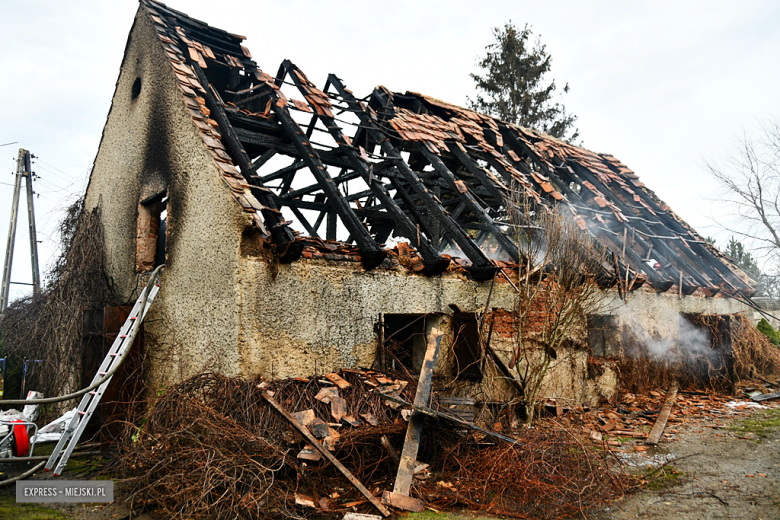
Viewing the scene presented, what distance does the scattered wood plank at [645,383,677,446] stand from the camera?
629cm

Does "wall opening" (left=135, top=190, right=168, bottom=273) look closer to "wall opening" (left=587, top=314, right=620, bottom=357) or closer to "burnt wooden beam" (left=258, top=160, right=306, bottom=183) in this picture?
"burnt wooden beam" (left=258, top=160, right=306, bottom=183)

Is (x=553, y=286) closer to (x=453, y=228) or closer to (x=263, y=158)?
(x=453, y=228)

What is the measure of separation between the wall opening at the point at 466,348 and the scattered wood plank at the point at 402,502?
259 centimetres

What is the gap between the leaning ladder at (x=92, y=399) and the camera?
4.94 meters

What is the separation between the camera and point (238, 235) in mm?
5047

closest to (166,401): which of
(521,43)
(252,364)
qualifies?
(252,364)

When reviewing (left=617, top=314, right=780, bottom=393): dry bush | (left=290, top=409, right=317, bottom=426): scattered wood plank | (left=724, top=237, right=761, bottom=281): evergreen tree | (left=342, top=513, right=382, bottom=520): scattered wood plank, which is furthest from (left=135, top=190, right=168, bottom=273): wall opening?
(left=724, top=237, right=761, bottom=281): evergreen tree

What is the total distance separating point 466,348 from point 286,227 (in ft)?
10.4

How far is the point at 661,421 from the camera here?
705cm

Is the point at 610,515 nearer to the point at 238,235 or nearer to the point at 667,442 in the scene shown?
the point at 667,442

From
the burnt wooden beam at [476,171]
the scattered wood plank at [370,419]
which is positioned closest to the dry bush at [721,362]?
the burnt wooden beam at [476,171]

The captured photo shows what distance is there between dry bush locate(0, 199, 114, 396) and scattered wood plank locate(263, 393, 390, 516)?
13.7 feet

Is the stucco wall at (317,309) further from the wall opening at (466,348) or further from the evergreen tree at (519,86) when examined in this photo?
the evergreen tree at (519,86)

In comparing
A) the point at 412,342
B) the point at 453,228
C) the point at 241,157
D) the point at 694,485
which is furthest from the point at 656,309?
the point at 241,157
